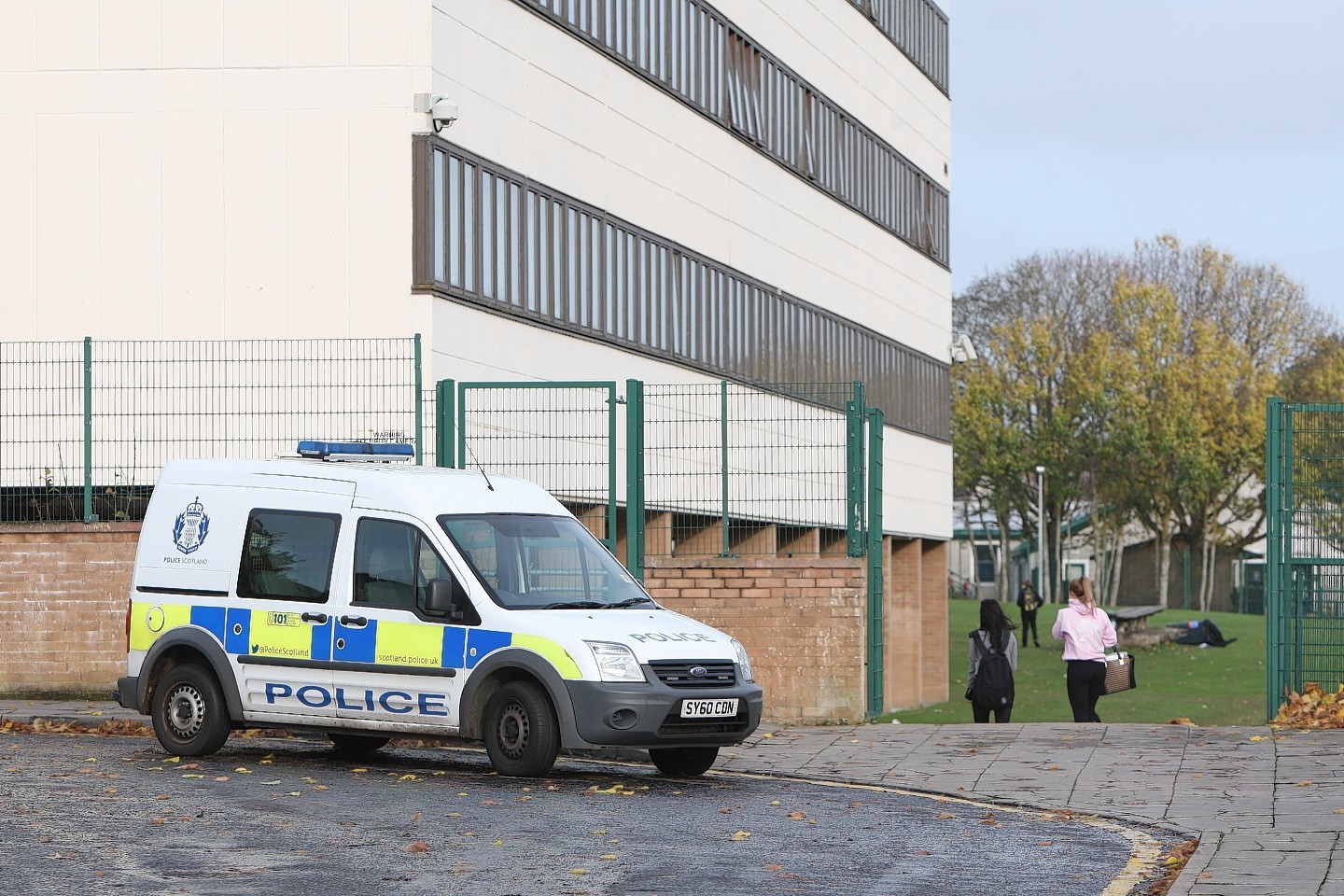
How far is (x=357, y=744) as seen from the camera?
15828 millimetres

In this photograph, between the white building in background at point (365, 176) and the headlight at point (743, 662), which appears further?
the white building in background at point (365, 176)

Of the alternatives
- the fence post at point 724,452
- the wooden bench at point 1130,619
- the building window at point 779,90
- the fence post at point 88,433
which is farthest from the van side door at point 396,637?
the wooden bench at point 1130,619

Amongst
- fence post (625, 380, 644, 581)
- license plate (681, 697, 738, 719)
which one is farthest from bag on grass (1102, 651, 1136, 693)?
license plate (681, 697, 738, 719)

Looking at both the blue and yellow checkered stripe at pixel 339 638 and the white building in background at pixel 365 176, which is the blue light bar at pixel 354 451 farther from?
the white building in background at pixel 365 176

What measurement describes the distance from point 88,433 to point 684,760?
8673 mm

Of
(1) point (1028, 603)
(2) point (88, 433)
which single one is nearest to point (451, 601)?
(2) point (88, 433)

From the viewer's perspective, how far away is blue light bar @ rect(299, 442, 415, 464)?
15195 millimetres

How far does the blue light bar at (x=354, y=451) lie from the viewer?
15.2 meters

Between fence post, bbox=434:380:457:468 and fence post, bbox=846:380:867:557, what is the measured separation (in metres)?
3.56

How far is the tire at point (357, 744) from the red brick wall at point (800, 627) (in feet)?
13.4

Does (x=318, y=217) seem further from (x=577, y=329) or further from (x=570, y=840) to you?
(x=570, y=840)

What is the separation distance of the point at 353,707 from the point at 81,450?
7.35 meters

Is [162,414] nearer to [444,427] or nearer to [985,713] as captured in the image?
[444,427]

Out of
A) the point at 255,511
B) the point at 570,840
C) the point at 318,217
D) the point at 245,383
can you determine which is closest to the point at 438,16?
the point at 318,217
